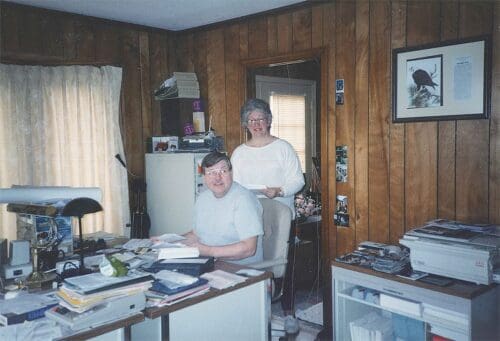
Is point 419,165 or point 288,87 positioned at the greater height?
point 288,87

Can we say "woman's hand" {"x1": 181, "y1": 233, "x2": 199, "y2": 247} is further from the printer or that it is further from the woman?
the printer

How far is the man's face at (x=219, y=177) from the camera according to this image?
8.04 ft

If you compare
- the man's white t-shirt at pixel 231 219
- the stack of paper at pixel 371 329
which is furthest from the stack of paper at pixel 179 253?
the stack of paper at pixel 371 329

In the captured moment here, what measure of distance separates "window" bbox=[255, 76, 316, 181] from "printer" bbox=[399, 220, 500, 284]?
3.16 m

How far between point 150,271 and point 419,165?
1871mm

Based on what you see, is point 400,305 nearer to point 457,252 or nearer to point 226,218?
point 457,252

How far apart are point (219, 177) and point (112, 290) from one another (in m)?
0.94

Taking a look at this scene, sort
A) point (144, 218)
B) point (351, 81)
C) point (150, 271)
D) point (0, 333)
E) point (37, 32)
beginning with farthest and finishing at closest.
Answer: point (144, 218) → point (37, 32) → point (351, 81) → point (150, 271) → point (0, 333)

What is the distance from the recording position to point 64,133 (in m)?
3.74

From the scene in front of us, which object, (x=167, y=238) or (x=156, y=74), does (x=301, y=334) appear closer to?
(x=167, y=238)

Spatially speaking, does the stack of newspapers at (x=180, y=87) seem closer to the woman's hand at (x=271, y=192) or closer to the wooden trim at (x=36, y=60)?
the wooden trim at (x=36, y=60)

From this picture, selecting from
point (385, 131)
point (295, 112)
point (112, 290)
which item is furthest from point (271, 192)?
point (295, 112)

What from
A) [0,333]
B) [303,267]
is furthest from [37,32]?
[303,267]

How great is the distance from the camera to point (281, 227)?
262cm
